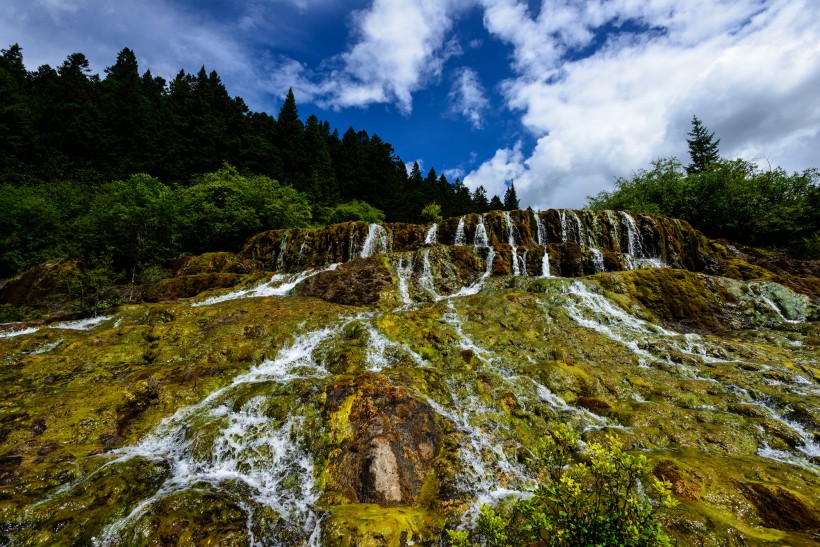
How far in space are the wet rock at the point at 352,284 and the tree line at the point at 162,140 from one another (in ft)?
87.2

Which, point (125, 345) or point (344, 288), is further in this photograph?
point (344, 288)

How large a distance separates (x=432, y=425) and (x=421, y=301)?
1017 cm

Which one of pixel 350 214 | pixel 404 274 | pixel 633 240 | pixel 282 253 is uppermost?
pixel 350 214

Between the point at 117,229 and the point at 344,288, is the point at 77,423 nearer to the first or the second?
the point at 344,288

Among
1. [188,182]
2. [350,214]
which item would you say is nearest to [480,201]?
[350,214]

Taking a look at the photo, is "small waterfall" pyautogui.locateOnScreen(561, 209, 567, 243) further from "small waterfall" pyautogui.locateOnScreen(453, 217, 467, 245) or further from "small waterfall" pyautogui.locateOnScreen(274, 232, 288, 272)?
"small waterfall" pyautogui.locateOnScreen(274, 232, 288, 272)

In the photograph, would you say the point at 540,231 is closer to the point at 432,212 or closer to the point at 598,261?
the point at 598,261

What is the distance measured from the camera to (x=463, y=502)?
19.5ft

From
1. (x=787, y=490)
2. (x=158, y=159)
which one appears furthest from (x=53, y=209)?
(x=787, y=490)

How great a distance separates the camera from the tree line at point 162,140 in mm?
38062

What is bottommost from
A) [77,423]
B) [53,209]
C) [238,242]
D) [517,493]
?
[517,493]

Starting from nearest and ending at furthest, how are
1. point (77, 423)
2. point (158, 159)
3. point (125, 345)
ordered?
point (77, 423) < point (125, 345) < point (158, 159)

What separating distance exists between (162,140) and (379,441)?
52.0m

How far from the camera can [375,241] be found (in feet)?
87.5
